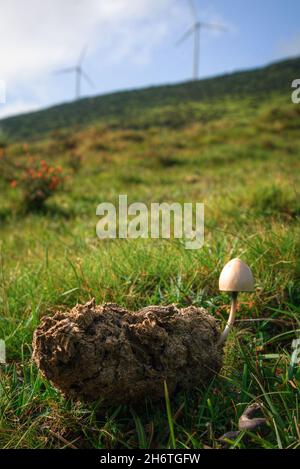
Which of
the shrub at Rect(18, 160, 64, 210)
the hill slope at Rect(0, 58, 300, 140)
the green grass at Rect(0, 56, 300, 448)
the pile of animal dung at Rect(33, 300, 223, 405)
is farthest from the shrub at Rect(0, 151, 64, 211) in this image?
the hill slope at Rect(0, 58, 300, 140)

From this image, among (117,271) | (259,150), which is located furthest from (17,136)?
(117,271)

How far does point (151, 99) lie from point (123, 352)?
55437 millimetres

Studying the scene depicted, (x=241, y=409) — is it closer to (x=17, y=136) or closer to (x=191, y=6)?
(x=191, y=6)

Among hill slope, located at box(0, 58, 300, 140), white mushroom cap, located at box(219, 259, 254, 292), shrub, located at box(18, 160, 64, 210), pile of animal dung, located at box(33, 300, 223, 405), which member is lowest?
pile of animal dung, located at box(33, 300, 223, 405)

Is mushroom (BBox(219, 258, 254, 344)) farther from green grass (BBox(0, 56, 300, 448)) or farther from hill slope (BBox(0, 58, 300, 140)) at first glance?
hill slope (BBox(0, 58, 300, 140))

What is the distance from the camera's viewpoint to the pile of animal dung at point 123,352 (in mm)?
1887

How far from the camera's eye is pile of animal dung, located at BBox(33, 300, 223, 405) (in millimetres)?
1887

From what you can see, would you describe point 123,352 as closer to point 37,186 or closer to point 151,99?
point 37,186

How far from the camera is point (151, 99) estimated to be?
2174 inches

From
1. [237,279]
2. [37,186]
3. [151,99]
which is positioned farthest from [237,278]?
[151,99]

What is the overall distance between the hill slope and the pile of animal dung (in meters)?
38.4

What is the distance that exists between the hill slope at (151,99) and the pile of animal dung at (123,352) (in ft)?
126

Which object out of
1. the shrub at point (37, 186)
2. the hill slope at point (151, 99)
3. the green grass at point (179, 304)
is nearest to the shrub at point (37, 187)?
the shrub at point (37, 186)

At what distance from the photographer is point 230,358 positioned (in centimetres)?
229
